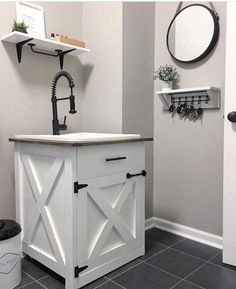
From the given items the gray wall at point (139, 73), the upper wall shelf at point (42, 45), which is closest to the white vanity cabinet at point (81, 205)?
the gray wall at point (139, 73)

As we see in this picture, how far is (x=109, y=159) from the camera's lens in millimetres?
1595

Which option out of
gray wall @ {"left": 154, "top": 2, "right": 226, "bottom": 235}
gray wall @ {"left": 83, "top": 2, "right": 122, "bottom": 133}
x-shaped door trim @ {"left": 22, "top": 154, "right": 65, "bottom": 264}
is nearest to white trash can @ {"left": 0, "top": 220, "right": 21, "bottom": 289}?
x-shaped door trim @ {"left": 22, "top": 154, "right": 65, "bottom": 264}

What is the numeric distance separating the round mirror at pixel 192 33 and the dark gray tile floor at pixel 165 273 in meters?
1.42

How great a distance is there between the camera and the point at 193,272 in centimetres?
168

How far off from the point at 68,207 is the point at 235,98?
118 cm

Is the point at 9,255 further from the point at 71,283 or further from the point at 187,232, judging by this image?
the point at 187,232

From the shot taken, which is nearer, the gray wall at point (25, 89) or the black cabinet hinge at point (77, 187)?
the black cabinet hinge at point (77, 187)

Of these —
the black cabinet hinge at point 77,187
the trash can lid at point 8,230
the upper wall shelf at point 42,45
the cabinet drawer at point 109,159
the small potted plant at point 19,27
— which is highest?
the small potted plant at point 19,27

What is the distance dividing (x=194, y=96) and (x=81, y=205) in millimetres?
1205

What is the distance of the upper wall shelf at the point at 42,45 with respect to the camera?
5.90 ft

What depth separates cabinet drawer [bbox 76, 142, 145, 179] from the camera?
1476 mm

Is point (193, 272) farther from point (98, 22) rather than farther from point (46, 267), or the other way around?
point (98, 22)

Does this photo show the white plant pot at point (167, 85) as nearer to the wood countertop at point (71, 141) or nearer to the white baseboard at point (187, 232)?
the wood countertop at point (71, 141)

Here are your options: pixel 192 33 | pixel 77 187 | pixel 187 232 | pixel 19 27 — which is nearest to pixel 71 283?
pixel 77 187
